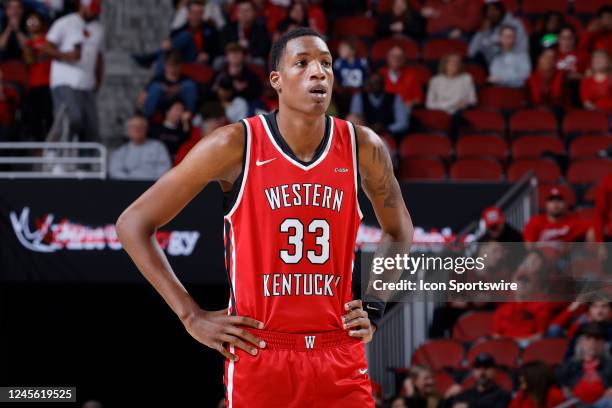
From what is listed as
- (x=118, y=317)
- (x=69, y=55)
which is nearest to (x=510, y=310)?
(x=118, y=317)

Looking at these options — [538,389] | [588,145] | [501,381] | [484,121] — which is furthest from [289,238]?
[484,121]

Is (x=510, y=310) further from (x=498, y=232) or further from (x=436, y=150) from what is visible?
(x=436, y=150)

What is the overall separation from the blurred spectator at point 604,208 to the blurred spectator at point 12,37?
672 centimetres

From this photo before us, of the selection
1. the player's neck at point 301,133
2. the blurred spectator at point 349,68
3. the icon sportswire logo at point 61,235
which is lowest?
the player's neck at point 301,133

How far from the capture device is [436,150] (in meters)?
11.6

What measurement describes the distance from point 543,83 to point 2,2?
650cm

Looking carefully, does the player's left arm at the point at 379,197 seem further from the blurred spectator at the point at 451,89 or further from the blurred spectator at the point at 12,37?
the blurred spectator at the point at 12,37

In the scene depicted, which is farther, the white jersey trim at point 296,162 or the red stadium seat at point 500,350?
the red stadium seat at point 500,350

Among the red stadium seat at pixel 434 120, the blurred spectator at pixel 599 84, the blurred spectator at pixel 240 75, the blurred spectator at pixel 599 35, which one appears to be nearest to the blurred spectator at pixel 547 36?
the blurred spectator at pixel 599 35

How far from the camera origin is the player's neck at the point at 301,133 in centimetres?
418

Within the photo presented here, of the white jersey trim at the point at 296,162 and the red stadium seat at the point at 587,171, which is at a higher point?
the red stadium seat at the point at 587,171

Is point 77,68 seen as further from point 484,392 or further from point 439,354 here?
point 484,392

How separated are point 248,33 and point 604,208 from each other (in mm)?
5095

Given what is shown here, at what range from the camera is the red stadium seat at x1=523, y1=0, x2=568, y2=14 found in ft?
47.0
